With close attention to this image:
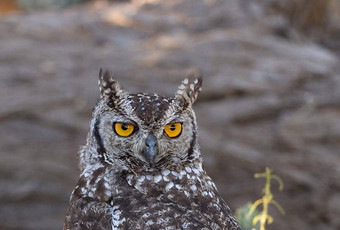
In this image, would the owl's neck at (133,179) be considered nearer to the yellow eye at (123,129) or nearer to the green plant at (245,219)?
the yellow eye at (123,129)

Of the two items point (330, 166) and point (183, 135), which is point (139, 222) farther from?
point (330, 166)

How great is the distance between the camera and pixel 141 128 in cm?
323

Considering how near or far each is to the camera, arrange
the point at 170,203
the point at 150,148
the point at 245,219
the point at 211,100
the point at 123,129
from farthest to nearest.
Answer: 1. the point at 211,100
2. the point at 245,219
3. the point at 123,129
4. the point at 150,148
5. the point at 170,203

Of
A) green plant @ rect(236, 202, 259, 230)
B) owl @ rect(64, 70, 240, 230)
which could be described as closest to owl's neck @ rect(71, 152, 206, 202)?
owl @ rect(64, 70, 240, 230)

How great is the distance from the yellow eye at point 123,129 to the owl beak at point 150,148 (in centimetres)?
12

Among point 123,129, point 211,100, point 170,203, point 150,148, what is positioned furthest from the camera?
point 211,100

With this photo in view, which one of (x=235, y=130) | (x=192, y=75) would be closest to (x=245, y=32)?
(x=235, y=130)

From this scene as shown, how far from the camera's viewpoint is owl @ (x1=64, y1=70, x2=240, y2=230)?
3.02m

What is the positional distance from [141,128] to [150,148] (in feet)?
0.46

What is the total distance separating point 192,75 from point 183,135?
0.39 m

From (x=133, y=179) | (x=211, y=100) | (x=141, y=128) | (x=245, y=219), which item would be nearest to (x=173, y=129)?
(x=141, y=128)

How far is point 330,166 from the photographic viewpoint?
883 centimetres

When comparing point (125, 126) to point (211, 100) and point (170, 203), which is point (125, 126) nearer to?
point (170, 203)

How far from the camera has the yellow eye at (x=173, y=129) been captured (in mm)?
3270
